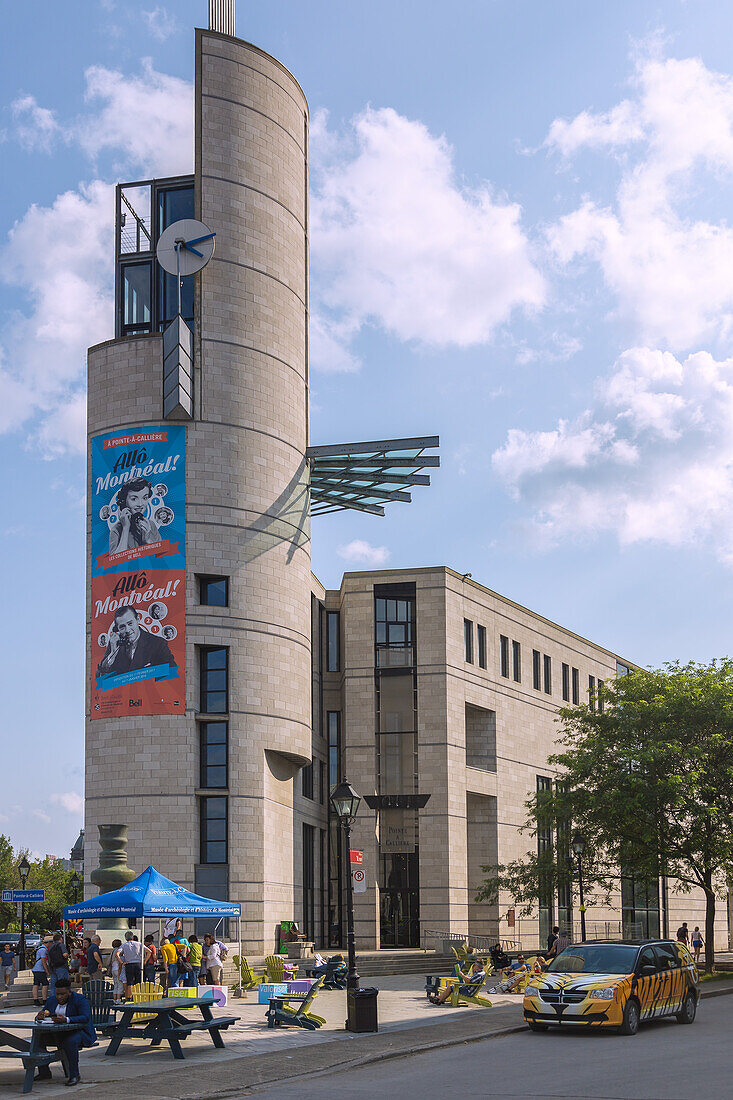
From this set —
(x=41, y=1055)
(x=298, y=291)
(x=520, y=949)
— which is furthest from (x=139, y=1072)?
(x=520, y=949)

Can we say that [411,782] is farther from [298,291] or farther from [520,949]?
[298,291]

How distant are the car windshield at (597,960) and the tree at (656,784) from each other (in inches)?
583

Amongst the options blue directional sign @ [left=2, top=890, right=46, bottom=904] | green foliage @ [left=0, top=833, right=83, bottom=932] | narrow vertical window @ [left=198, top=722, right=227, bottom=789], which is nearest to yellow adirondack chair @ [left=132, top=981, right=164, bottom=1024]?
narrow vertical window @ [left=198, top=722, right=227, bottom=789]

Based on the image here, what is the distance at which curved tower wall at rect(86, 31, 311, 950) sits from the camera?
37.9 meters

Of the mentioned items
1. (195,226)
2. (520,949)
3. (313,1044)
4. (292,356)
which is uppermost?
(195,226)

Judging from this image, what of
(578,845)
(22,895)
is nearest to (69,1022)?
(22,895)

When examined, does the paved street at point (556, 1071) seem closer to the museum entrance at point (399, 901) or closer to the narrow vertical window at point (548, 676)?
the museum entrance at point (399, 901)

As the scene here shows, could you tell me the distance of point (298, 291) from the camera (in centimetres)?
4425

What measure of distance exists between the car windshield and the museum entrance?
92.6 ft

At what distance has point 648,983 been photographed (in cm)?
2191

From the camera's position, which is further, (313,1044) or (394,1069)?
(313,1044)

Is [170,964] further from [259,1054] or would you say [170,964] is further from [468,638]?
[468,638]

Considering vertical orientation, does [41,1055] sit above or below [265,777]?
below

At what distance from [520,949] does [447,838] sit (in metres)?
7.72
